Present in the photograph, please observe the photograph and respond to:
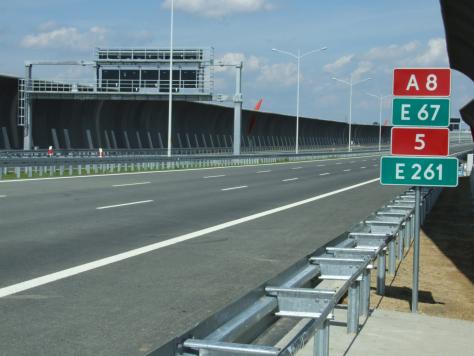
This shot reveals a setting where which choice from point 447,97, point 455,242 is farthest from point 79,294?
point 455,242

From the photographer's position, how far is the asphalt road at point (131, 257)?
627cm

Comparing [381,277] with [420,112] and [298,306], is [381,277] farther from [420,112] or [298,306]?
[298,306]

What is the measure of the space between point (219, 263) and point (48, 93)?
4126 centimetres

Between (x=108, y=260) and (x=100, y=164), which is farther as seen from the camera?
(x=100, y=164)

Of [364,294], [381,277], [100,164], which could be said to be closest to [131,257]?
[381,277]

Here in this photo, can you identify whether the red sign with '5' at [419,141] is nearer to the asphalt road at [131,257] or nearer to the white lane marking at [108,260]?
the asphalt road at [131,257]

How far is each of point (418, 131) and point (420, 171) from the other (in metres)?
0.44

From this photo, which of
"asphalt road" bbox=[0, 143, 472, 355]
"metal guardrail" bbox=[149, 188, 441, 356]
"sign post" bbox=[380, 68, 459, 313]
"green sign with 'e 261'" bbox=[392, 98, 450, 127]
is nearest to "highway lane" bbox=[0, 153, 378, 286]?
"asphalt road" bbox=[0, 143, 472, 355]

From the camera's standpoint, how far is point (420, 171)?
7.58 metres

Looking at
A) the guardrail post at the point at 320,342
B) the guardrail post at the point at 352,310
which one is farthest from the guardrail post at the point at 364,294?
the guardrail post at the point at 320,342

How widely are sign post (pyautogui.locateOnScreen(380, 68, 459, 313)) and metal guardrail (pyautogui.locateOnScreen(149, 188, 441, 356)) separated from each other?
2.66ft

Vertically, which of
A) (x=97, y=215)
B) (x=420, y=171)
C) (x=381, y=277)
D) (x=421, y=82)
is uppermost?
(x=421, y=82)

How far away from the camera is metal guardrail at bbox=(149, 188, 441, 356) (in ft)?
11.1

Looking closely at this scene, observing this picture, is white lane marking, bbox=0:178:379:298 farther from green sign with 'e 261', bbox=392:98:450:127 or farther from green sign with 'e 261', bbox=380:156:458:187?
green sign with 'e 261', bbox=392:98:450:127
